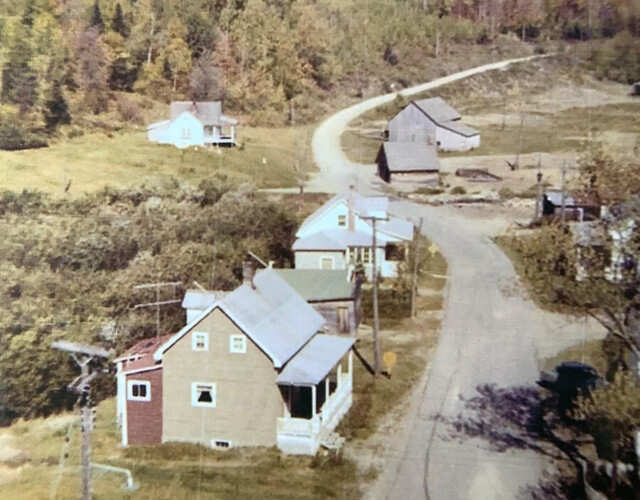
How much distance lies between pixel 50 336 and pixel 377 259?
5.05ft

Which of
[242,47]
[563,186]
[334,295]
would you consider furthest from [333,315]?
[242,47]

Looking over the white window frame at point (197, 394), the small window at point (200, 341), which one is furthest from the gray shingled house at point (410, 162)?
the white window frame at point (197, 394)

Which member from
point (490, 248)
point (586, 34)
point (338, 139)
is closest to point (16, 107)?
point (338, 139)

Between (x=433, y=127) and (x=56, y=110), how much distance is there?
5.76ft

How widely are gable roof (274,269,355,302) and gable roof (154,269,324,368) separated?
1.3 inches

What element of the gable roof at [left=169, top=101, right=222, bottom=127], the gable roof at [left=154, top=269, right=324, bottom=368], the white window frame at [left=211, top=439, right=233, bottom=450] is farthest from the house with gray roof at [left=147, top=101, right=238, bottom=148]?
the white window frame at [left=211, top=439, right=233, bottom=450]

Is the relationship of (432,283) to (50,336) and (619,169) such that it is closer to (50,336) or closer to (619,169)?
(619,169)

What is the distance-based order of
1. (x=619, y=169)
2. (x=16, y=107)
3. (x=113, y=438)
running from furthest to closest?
1. (x=16, y=107)
2. (x=113, y=438)
3. (x=619, y=169)

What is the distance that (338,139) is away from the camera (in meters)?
4.15

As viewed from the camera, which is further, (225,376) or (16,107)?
(16,107)

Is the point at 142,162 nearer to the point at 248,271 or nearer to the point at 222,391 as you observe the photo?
the point at 248,271

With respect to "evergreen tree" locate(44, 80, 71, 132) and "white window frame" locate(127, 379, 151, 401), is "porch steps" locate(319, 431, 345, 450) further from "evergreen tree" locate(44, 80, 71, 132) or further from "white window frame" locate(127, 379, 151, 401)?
"evergreen tree" locate(44, 80, 71, 132)

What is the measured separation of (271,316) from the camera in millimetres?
3949

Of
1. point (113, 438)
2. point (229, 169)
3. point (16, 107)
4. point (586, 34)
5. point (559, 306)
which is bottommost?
point (113, 438)
